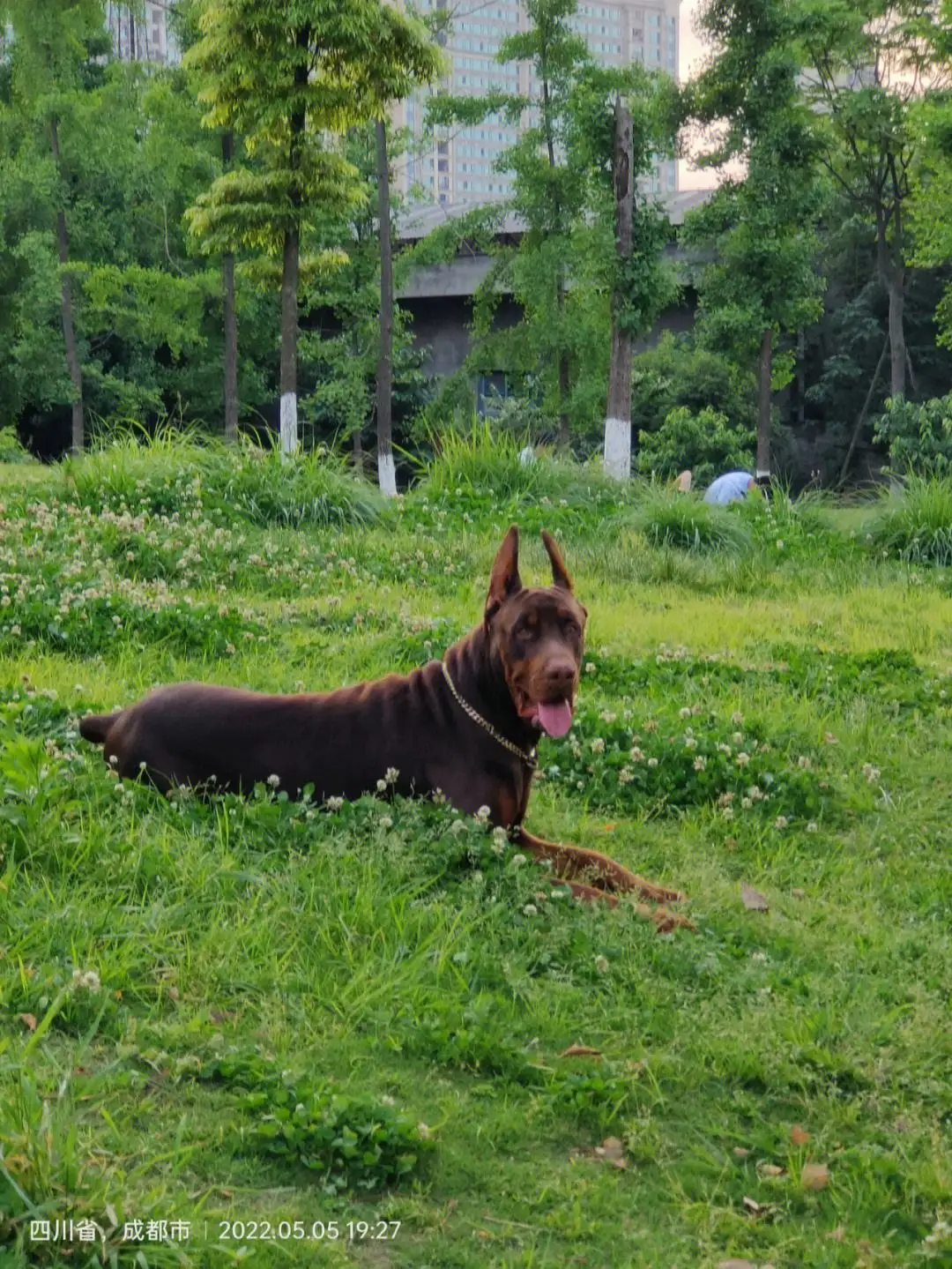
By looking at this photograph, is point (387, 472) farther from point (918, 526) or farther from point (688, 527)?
point (918, 526)

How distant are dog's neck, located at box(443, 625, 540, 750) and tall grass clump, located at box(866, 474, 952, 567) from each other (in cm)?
831

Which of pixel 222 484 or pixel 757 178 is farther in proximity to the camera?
pixel 757 178

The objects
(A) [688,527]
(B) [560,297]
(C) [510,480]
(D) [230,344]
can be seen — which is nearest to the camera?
(A) [688,527]

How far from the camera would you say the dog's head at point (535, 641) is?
→ 15.6 feet

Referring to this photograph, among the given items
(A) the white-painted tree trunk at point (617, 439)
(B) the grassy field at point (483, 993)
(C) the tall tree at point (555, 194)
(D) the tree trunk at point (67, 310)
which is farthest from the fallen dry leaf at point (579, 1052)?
(D) the tree trunk at point (67, 310)

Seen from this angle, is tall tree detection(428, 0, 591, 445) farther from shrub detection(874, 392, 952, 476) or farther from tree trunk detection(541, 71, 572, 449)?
shrub detection(874, 392, 952, 476)

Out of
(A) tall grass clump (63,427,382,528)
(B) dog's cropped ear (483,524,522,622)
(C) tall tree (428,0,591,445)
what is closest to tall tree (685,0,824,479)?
(C) tall tree (428,0,591,445)

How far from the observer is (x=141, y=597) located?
850 centimetres

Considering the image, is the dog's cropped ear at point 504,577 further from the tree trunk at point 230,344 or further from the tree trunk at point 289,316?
the tree trunk at point 230,344

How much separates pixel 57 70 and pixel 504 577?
2955 centimetres

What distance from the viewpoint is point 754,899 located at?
16.9 feet

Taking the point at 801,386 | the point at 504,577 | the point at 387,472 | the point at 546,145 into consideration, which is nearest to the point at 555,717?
the point at 504,577

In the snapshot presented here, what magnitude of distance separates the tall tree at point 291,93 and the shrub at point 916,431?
9.57m

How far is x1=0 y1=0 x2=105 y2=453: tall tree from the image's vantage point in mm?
28672
